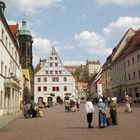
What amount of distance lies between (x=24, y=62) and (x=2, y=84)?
77084mm

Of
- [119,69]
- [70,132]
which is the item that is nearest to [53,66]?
[119,69]

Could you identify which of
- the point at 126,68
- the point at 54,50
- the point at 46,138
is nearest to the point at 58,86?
the point at 54,50

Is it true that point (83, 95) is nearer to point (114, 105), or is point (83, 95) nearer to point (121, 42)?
point (121, 42)

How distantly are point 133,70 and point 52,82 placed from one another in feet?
115

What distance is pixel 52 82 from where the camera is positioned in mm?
92562

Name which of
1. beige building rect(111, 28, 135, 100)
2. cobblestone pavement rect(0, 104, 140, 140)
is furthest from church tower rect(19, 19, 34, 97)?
cobblestone pavement rect(0, 104, 140, 140)

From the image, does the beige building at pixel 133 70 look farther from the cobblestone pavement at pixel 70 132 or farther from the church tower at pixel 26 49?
the church tower at pixel 26 49

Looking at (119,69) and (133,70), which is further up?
(119,69)

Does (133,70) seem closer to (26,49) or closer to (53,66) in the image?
(53,66)

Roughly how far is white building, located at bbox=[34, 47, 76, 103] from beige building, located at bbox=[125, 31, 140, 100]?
1131 inches

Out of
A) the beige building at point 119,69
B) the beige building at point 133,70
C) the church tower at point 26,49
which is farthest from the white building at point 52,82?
the beige building at point 133,70

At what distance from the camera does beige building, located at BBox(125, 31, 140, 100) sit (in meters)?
59.3

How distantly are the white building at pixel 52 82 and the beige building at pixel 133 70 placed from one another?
2871 centimetres

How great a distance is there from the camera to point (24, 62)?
362ft
